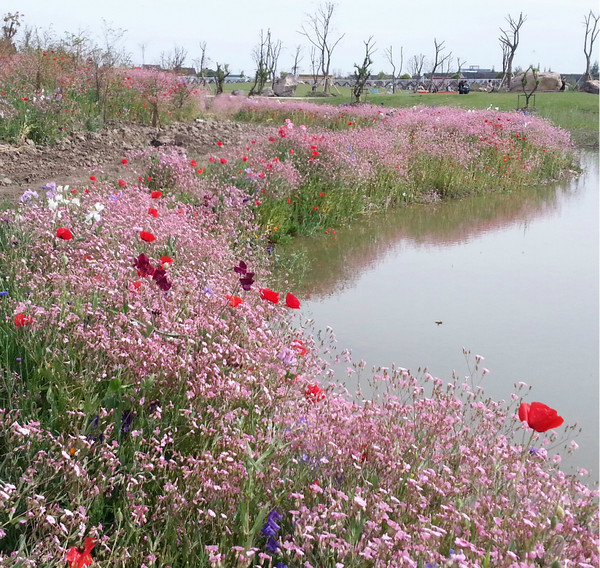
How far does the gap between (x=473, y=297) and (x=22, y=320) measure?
4729 mm

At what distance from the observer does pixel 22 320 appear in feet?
9.58

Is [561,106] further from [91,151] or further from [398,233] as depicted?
[91,151]

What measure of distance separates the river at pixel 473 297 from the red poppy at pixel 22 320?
→ 90.3 inches

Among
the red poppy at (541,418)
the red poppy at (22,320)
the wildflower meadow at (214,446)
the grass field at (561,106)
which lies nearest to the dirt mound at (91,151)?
the wildflower meadow at (214,446)

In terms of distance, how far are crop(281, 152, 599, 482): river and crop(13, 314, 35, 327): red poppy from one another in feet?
7.52

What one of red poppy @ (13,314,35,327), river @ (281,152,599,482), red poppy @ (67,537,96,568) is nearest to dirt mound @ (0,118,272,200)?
river @ (281,152,599,482)

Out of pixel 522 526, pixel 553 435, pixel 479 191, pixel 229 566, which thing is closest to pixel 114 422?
pixel 229 566

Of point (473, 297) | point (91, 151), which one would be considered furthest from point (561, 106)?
point (473, 297)

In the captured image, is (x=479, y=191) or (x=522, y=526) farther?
(x=479, y=191)

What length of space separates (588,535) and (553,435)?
0.94 m

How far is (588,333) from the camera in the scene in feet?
18.9

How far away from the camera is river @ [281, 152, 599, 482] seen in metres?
4.85

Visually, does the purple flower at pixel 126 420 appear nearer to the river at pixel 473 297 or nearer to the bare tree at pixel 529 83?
the river at pixel 473 297

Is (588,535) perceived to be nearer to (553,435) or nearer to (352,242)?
(553,435)
